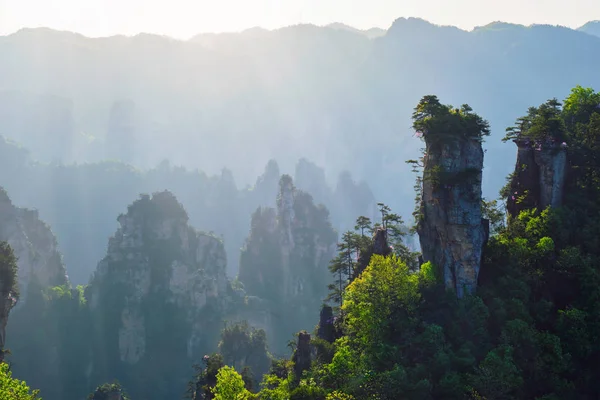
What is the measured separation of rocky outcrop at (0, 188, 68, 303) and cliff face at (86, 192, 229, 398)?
8735mm

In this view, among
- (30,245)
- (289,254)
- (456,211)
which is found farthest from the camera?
(289,254)

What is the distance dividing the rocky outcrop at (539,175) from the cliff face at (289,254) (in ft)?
225

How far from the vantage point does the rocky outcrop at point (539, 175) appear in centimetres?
3991

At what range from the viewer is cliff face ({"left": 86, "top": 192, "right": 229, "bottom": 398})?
274 feet

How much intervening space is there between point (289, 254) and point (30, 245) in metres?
50.9

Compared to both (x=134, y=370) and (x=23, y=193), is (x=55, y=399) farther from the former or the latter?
(x=23, y=193)

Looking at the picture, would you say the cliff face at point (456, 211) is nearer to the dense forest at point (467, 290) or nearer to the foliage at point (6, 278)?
the dense forest at point (467, 290)

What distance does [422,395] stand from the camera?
2770 centimetres

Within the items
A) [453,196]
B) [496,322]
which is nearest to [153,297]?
[453,196]

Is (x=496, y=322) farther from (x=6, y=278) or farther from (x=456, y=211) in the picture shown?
(x=6, y=278)

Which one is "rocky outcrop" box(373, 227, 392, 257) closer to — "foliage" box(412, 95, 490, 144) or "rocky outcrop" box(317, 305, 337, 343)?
"rocky outcrop" box(317, 305, 337, 343)

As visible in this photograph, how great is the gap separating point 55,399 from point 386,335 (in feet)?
212

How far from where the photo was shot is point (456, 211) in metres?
35.6

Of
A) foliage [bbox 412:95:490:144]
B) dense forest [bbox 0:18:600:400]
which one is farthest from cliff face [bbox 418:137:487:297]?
foliage [bbox 412:95:490:144]
